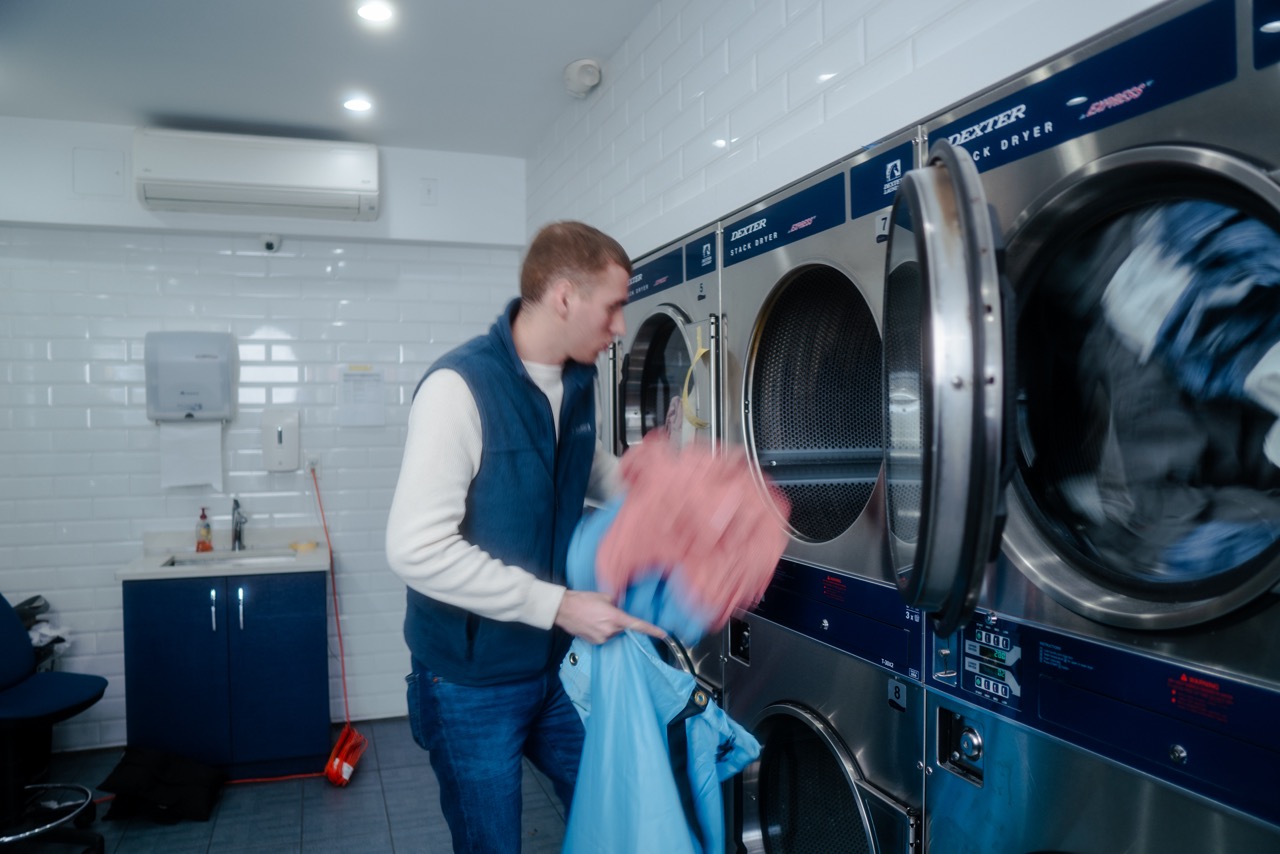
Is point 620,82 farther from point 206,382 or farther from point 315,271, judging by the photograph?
point 206,382

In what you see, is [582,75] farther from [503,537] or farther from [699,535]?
[699,535]

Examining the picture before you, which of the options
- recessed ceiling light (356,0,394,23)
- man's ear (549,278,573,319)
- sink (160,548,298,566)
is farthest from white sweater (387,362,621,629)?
sink (160,548,298,566)

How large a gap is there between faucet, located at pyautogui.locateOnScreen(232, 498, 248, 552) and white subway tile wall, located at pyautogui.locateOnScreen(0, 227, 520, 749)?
0.06 metres

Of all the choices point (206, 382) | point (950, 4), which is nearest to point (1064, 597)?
point (950, 4)

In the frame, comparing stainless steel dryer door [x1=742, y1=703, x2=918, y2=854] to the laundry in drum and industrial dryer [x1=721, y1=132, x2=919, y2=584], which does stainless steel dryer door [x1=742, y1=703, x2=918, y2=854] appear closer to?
industrial dryer [x1=721, y1=132, x2=919, y2=584]

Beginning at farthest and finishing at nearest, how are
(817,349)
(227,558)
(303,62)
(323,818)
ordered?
(227,558), (323,818), (303,62), (817,349)

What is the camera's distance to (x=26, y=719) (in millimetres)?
2691

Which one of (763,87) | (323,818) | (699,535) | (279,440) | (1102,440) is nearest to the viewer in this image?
(1102,440)

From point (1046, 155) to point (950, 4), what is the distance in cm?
50

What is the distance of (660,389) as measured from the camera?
2.89 meters

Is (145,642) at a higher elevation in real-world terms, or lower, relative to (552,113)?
lower

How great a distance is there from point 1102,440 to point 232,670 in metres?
3.55

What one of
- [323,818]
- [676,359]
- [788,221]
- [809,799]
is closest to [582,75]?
[676,359]

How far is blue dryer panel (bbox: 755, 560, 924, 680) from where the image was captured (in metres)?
1.50
